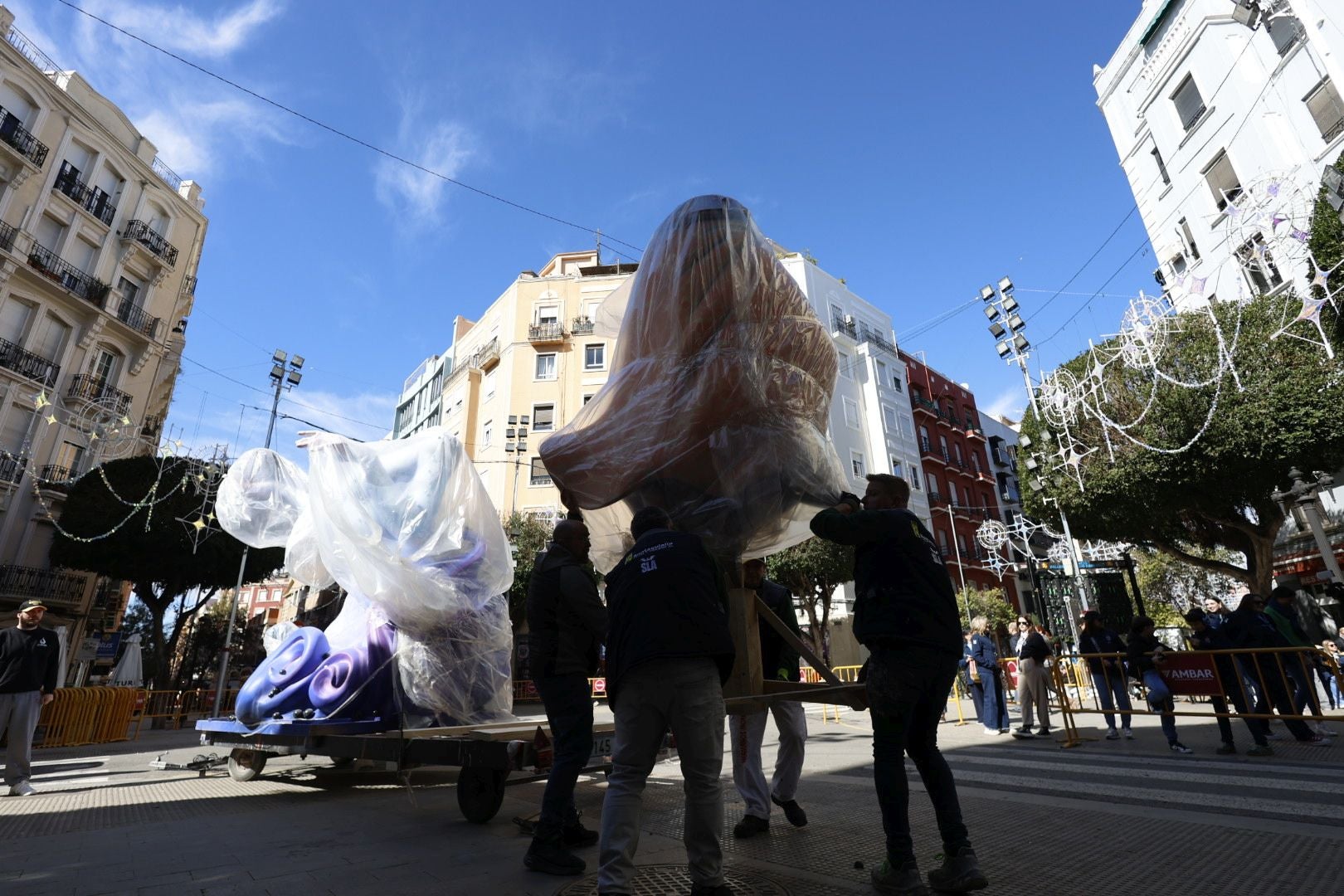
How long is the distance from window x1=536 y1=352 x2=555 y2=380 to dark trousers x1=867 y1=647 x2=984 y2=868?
34070 mm

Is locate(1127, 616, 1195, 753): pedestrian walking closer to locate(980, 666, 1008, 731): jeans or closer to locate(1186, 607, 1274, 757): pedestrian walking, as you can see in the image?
locate(1186, 607, 1274, 757): pedestrian walking

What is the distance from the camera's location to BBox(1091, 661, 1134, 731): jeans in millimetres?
8539

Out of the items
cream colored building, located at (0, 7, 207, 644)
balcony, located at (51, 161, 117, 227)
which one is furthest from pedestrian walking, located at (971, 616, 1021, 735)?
balcony, located at (51, 161, 117, 227)

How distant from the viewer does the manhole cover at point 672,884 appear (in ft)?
9.53

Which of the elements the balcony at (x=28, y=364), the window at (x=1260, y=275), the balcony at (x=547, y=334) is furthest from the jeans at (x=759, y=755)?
the balcony at (x=547, y=334)

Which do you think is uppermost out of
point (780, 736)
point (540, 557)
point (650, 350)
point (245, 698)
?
point (650, 350)

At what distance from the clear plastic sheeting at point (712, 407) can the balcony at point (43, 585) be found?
2511 cm

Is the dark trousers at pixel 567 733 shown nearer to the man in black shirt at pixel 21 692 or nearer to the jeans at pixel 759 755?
the jeans at pixel 759 755

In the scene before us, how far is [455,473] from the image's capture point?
6156 mm

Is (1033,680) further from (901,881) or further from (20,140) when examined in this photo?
(20,140)

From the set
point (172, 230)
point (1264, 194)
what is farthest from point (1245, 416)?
point (172, 230)

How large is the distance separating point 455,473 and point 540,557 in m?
2.47

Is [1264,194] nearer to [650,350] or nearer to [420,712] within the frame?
[650,350]

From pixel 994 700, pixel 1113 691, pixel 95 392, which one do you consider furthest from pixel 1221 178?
pixel 95 392
